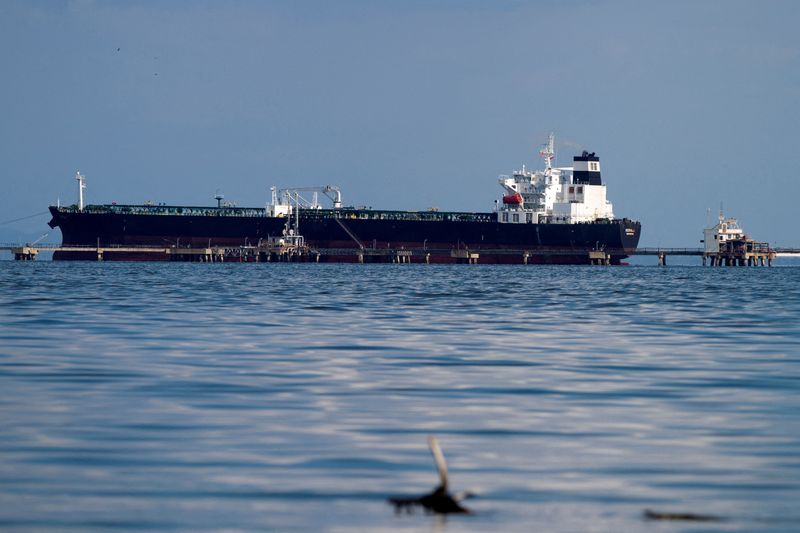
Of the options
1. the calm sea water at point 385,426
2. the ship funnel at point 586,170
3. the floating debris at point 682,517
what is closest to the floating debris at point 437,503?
the calm sea water at point 385,426

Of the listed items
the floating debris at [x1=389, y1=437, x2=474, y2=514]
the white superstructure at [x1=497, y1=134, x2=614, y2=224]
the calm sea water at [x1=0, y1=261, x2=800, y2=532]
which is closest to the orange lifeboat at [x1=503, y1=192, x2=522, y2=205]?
the white superstructure at [x1=497, y1=134, x2=614, y2=224]

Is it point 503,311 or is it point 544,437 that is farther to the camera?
point 503,311

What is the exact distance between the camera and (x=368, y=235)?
429ft

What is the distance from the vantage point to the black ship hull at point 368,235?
129 meters

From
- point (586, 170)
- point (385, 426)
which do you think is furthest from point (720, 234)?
point (385, 426)

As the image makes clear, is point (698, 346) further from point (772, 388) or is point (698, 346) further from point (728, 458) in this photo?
point (728, 458)

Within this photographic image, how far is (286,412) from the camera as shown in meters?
14.1

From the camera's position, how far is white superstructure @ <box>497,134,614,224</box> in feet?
450

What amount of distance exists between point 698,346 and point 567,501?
1499 centimetres

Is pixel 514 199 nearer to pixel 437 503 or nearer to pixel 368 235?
pixel 368 235

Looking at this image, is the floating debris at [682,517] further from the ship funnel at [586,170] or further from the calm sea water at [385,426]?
the ship funnel at [586,170]

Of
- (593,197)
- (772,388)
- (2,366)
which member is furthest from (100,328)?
(593,197)

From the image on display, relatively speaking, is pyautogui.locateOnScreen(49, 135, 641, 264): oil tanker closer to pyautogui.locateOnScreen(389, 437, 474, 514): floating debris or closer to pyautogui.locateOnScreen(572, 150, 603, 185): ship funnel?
pyautogui.locateOnScreen(572, 150, 603, 185): ship funnel

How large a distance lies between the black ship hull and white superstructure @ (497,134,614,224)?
4149 mm
